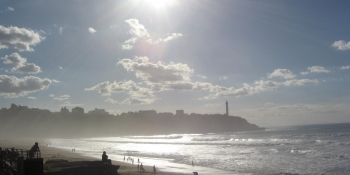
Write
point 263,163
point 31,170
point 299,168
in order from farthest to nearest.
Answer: point 263,163 < point 299,168 < point 31,170

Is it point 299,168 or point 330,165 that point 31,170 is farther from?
point 330,165

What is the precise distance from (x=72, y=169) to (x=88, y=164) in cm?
122

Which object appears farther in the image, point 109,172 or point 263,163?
point 263,163

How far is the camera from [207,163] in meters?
35.6

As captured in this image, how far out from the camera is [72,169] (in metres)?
19.2

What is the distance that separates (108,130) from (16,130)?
57317 millimetres

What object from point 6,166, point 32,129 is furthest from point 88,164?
point 32,129

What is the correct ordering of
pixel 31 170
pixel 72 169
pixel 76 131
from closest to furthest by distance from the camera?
pixel 31 170 → pixel 72 169 → pixel 76 131

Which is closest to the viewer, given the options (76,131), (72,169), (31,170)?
(31,170)

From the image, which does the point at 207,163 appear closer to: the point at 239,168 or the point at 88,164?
the point at 239,168

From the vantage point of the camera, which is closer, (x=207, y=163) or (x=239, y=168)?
(x=239, y=168)

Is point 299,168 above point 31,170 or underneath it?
underneath

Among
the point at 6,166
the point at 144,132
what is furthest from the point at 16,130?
the point at 6,166

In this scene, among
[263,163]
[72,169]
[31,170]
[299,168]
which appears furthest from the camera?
[263,163]
